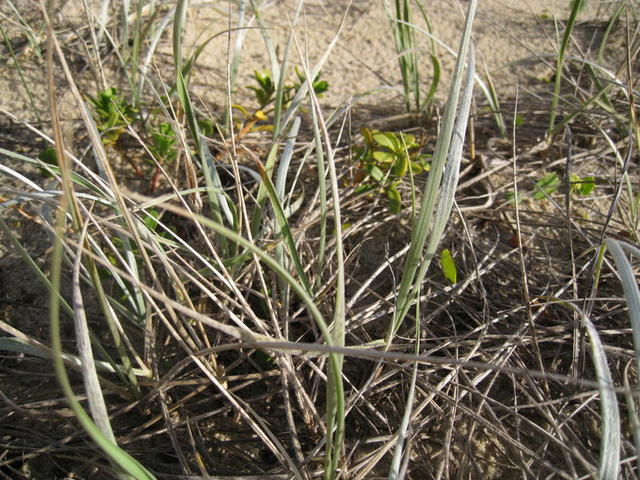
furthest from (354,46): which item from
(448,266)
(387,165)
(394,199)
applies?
(448,266)

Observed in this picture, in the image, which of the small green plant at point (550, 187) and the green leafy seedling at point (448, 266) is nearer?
the green leafy seedling at point (448, 266)

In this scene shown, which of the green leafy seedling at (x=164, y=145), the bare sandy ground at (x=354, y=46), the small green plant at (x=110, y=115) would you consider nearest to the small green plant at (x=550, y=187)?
the bare sandy ground at (x=354, y=46)

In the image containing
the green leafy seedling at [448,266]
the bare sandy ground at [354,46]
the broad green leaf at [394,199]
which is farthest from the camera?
the bare sandy ground at [354,46]

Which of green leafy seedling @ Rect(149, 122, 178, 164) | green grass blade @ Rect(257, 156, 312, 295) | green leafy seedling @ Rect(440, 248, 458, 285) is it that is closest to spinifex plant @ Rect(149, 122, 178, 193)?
green leafy seedling @ Rect(149, 122, 178, 164)

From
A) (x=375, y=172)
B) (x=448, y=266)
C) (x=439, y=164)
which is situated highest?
(x=439, y=164)

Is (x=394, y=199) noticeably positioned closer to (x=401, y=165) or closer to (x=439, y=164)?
(x=401, y=165)

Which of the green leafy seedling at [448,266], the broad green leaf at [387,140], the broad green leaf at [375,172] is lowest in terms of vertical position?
the green leafy seedling at [448,266]

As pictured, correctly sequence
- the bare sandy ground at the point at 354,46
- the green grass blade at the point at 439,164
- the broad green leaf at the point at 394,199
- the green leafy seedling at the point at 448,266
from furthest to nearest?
1. the bare sandy ground at the point at 354,46
2. the broad green leaf at the point at 394,199
3. the green leafy seedling at the point at 448,266
4. the green grass blade at the point at 439,164

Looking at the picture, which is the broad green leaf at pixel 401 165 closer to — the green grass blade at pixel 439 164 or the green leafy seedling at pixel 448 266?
the green leafy seedling at pixel 448 266
